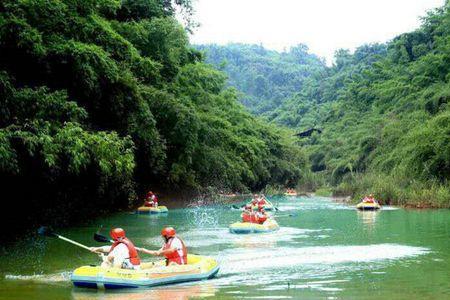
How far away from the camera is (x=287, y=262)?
1474 centimetres

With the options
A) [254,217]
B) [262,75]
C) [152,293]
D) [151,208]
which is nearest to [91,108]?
[254,217]

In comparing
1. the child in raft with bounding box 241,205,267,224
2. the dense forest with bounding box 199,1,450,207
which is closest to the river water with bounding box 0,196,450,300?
the child in raft with bounding box 241,205,267,224

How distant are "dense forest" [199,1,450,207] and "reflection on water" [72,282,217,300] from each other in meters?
23.7

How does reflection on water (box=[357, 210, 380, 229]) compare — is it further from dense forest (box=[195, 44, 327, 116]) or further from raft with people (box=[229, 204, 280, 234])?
dense forest (box=[195, 44, 327, 116])

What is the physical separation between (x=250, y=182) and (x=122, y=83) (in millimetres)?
39325

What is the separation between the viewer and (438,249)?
16.7 meters

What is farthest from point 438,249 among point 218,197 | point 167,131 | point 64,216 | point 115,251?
point 218,197

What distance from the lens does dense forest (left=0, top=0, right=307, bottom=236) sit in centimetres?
1563

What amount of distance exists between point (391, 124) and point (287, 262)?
37231 mm

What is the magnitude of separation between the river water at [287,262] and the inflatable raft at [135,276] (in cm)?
15

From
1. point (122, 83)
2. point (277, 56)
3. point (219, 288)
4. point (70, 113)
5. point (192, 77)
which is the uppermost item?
point (277, 56)

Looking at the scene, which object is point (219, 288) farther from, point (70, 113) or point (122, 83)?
point (122, 83)

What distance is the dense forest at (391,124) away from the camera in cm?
3556

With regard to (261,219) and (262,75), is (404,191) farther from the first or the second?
(262,75)
